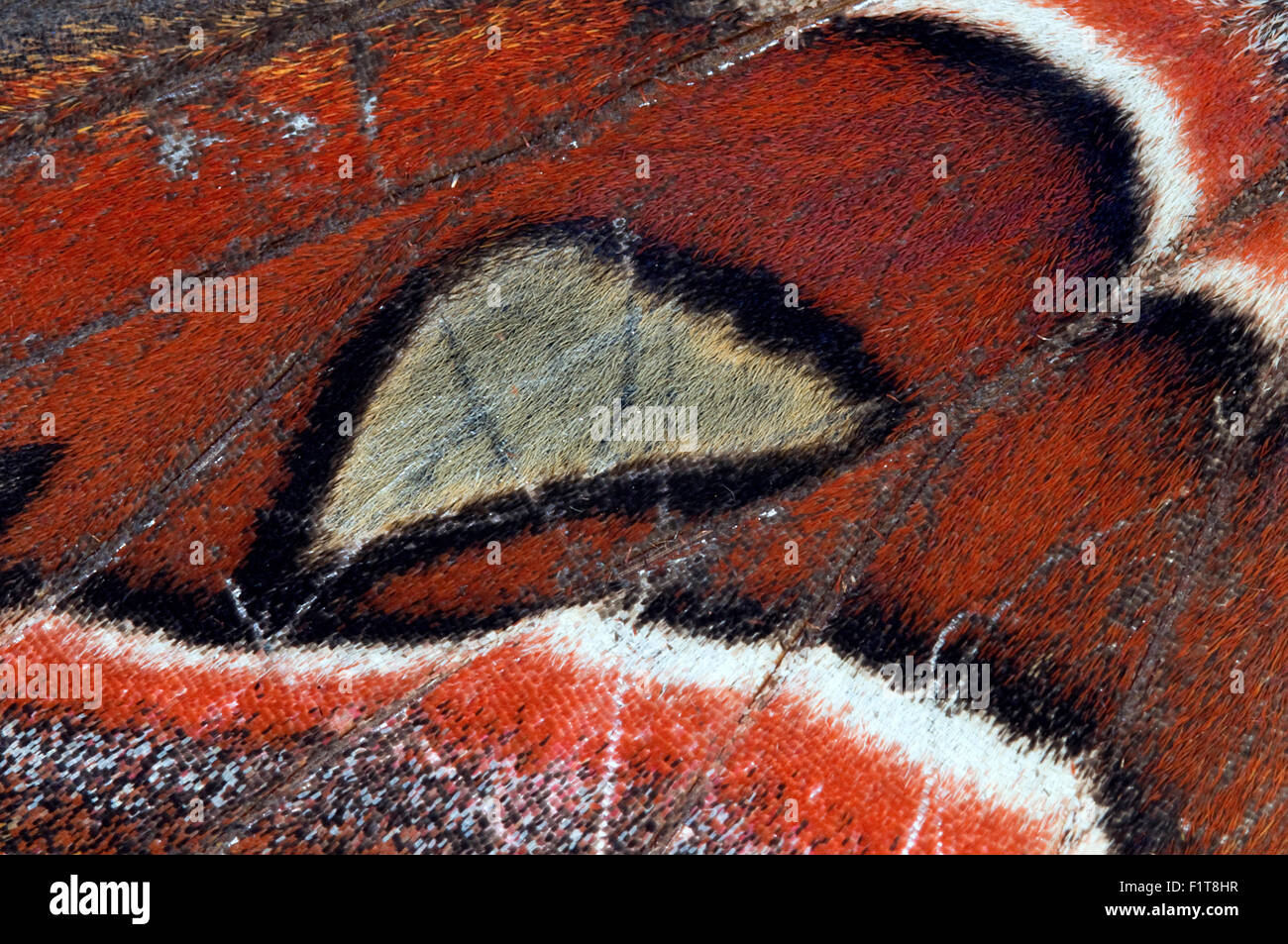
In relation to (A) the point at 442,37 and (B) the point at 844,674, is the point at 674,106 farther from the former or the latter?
(B) the point at 844,674

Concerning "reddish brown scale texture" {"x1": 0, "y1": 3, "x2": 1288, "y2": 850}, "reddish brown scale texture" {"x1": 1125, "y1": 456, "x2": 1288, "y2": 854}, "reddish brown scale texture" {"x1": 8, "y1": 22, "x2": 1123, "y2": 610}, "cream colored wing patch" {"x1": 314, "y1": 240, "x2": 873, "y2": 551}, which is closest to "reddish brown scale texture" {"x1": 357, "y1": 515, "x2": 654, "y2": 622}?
"reddish brown scale texture" {"x1": 0, "y1": 3, "x2": 1288, "y2": 850}

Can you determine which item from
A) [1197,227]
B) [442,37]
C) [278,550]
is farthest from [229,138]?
[1197,227]

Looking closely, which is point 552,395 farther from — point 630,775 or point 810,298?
point 630,775

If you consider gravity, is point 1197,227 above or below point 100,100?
below

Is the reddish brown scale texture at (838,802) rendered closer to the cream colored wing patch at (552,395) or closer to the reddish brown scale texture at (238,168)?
the cream colored wing patch at (552,395)

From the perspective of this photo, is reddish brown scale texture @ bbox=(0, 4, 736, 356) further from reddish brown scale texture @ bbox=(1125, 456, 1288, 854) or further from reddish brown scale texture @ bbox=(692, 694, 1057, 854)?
reddish brown scale texture @ bbox=(1125, 456, 1288, 854)

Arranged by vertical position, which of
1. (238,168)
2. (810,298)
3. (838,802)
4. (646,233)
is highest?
(238,168)

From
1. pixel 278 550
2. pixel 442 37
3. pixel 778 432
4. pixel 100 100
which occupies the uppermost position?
pixel 442 37

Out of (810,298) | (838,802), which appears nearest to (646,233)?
(810,298)

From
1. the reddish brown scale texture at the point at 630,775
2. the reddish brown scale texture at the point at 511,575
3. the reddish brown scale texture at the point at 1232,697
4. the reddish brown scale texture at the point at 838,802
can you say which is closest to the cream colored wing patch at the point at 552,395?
the reddish brown scale texture at the point at 511,575
